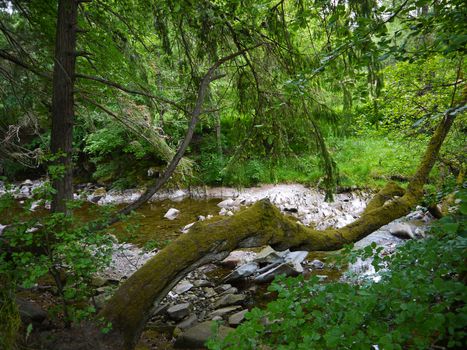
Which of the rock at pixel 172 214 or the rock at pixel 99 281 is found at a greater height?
the rock at pixel 99 281

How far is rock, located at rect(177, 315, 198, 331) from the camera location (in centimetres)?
421

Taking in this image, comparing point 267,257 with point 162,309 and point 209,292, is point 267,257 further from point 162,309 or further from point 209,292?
point 162,309

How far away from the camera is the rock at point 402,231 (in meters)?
7.34

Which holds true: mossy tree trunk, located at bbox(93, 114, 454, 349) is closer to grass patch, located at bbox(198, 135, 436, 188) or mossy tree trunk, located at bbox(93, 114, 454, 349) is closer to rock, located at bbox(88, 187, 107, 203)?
grass patch, located at bbox(198, 135, 436, 188)

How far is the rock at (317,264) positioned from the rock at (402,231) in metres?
2.43

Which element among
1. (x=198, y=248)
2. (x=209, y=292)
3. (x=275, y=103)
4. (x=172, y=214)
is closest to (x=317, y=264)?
(x=209, y=292)

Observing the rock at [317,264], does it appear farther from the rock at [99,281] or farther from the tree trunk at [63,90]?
the tree trunk at [63,90]

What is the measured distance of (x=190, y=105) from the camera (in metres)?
4.18

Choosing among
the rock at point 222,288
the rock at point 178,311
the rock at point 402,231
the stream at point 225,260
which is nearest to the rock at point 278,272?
the stream at point 225,260

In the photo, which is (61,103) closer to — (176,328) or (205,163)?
(176,328)

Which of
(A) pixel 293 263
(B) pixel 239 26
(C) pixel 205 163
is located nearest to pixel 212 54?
(B) pixel 239 26

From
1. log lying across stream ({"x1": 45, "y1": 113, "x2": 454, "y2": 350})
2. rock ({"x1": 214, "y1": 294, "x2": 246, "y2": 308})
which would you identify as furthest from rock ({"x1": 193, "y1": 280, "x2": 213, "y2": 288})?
log lying across stream ({"x1": 45, "y1": 113, "x2": 454, "y2": 350})

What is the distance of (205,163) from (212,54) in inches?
354

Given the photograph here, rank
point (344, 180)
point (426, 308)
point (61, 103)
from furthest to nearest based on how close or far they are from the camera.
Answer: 1. point (344, 180)
2. point (61, 103)
3. point (426, 308)
